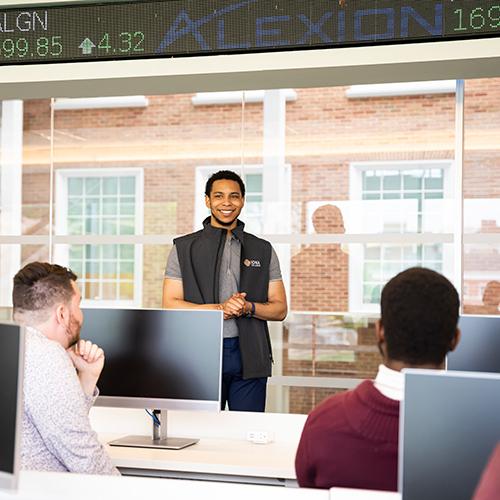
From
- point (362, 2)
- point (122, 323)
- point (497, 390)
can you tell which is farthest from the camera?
point (362, 2)

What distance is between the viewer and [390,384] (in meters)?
1.88

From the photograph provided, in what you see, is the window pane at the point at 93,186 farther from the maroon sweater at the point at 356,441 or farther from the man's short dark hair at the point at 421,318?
the man's short dark hair at the point at 421,318

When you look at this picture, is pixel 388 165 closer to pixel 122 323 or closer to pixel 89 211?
pixel 89 211

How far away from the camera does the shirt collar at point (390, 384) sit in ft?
6.16

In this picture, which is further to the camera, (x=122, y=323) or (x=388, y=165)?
(x=388, y=165)

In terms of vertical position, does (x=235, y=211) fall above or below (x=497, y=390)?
above

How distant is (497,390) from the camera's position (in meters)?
1.57

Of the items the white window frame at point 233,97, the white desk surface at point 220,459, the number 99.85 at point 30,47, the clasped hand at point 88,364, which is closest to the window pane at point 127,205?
the white window frame at point 233,97

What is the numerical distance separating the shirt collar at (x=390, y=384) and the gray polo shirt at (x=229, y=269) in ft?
8.05

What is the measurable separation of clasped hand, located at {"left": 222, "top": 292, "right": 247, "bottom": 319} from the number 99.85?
1639mm

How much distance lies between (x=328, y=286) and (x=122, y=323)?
4.03 metres

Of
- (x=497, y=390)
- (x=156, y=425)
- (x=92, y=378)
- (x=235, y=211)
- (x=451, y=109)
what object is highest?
(x=451, y=109)

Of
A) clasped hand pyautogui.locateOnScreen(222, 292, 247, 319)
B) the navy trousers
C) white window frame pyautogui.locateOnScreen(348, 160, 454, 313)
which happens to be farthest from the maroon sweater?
white window frame pyautogui.locateOnScreen(348, 160, 454, 313)

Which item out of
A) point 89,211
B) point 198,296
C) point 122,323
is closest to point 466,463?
point 122,323
